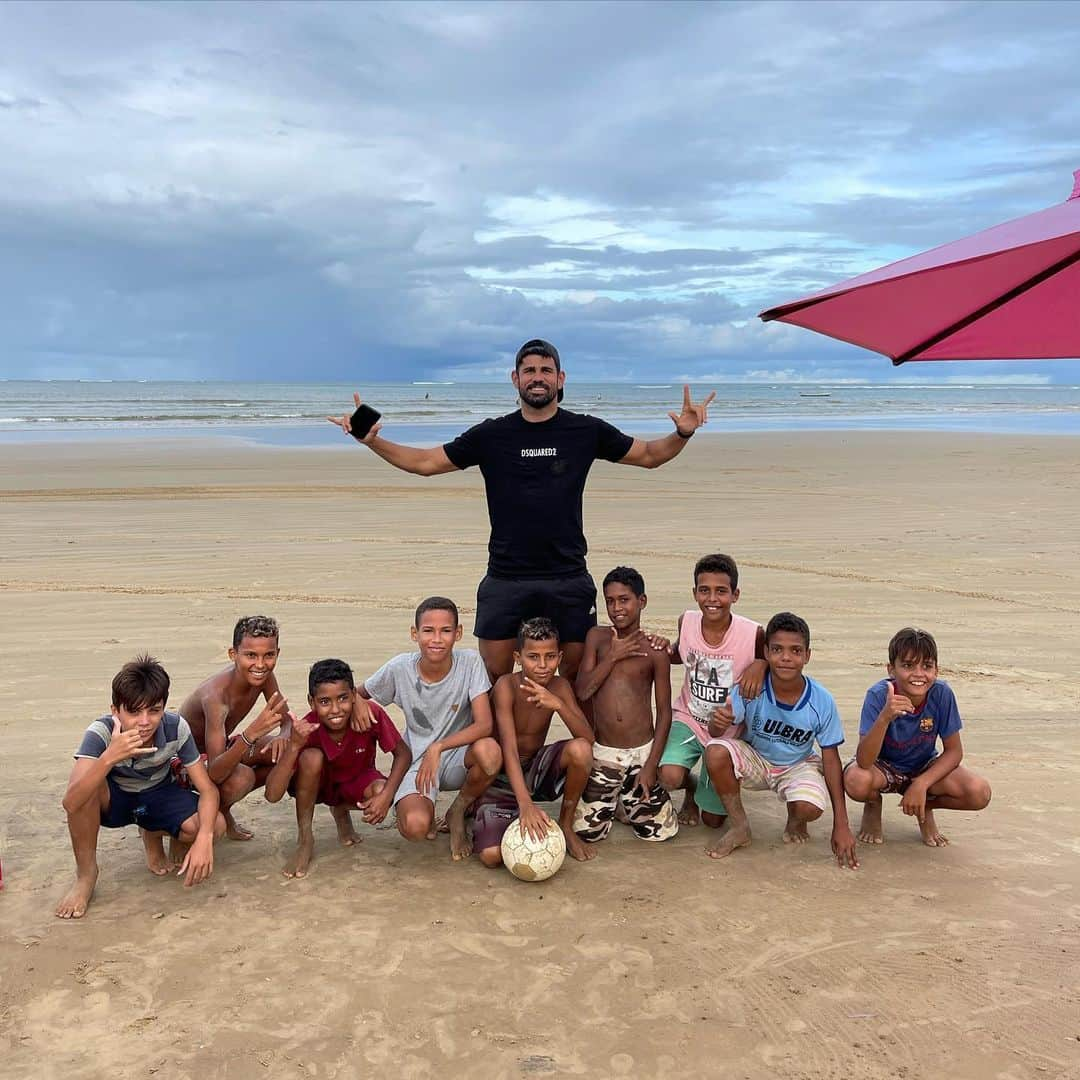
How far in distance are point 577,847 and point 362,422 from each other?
218 cm

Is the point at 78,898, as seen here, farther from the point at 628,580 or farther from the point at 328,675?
the point at 628,580

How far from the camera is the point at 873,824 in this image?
4477 millimetres

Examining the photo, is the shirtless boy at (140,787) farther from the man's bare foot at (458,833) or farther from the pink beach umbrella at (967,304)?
the pink beach umbrella at (967,304)

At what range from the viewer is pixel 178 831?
4102 mm

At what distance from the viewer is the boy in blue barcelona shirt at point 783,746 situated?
439cm

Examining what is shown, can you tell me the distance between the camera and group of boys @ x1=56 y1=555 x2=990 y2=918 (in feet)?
13.8

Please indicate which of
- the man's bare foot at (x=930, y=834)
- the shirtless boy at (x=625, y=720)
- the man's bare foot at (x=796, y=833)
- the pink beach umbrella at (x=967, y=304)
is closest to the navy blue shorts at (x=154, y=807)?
the shirtless boy at (x=625, y=720)

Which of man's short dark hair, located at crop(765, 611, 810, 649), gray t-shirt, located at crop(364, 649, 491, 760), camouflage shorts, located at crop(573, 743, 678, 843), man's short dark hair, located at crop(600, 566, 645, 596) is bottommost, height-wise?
camouflage shorts, located at crop(573, 743, 678, 843)

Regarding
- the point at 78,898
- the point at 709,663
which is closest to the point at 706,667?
the point at 709,663

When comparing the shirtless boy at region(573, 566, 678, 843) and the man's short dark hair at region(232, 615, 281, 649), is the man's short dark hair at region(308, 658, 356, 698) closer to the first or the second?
the man's short dark hair at region(232, 615, 281, 649)

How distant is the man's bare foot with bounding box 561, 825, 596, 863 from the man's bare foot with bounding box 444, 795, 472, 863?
44 cm

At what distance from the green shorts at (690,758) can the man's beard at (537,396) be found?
1.64 metres

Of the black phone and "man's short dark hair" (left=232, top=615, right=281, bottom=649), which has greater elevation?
the black phone

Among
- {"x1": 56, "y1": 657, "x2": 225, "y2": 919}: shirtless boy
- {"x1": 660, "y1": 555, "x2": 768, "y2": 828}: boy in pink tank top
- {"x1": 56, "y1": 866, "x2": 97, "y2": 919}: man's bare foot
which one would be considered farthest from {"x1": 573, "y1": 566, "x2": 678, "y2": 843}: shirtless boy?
{"x1": 56, "y1": 866, "x2": 97, "y2": 919}: man's bare foot
